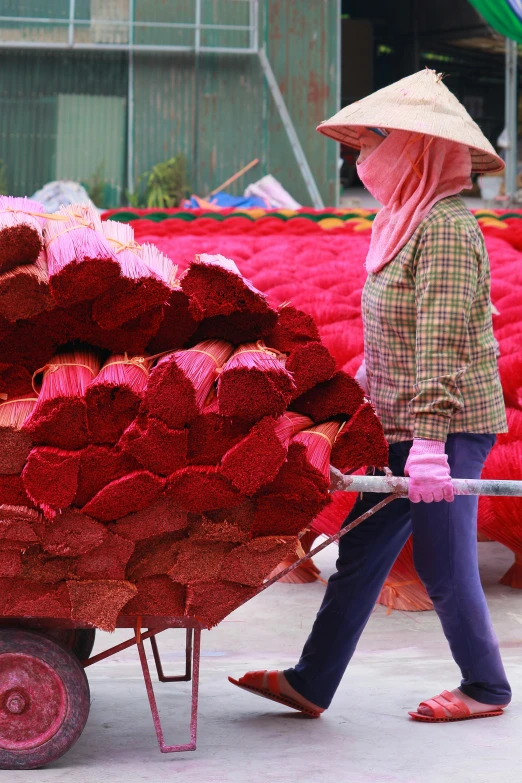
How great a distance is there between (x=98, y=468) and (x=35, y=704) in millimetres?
518

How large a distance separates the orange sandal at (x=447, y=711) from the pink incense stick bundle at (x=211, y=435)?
853 mm

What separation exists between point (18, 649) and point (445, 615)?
93 centimetres

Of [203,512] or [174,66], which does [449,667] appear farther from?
[174,66]

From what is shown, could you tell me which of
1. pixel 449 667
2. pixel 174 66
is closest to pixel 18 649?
pixel 449 667

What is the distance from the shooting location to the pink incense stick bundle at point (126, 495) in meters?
2.15

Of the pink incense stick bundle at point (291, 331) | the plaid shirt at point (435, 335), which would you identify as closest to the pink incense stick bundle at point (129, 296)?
the pink incense stick bundle at point (291, 331)

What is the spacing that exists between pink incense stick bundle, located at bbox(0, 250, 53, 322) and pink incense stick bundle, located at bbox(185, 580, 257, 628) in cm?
62

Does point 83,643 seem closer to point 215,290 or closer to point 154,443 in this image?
point 154,443

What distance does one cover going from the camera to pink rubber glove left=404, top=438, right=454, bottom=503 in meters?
2.28

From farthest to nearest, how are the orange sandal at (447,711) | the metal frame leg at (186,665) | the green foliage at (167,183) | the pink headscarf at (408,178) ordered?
the green foliage at (167,183)
the metal frame leg at (186,665)
the orange sandal at (447,711)
the pink headscarf at (408,178)

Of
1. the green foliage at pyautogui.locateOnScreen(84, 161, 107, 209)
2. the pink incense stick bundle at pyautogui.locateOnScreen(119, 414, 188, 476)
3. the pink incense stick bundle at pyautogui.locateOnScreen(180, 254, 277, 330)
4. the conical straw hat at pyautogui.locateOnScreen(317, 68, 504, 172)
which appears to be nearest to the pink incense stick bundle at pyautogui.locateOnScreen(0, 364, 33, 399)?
the pink incense stick bundle at pyautogui.locateOnScreen(119, 414, 188, 476)

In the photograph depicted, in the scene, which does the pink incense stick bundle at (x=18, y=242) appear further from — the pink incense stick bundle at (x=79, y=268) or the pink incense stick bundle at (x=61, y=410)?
the pink incense stick bundle at (x=61, y=410)

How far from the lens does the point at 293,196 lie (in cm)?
1914

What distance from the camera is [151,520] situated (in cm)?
221
